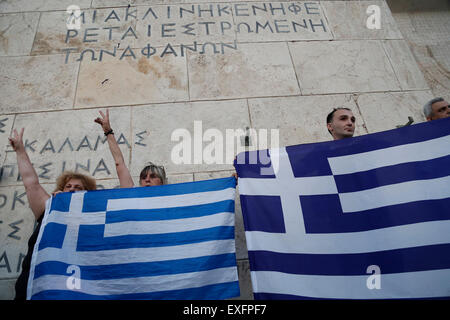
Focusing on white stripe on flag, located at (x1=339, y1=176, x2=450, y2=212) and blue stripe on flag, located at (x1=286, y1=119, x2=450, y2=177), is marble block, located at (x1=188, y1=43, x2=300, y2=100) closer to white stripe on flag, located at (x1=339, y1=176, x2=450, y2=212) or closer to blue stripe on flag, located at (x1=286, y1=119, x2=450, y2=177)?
blue stripe on flag, located at (x1=286, y1=119, x2=450, y2=177)

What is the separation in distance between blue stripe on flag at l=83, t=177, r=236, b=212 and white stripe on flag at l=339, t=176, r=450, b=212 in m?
0.84

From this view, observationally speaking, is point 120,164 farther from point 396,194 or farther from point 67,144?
point 396,194

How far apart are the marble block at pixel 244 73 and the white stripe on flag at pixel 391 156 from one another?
1.51 m

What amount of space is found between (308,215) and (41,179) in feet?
8.00

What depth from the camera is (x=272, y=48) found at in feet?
12.2

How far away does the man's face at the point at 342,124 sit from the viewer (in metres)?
2.54

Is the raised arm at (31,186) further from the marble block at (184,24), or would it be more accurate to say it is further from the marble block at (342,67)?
the marble block at (342,67)

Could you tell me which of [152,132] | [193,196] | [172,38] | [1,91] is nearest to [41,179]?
[152,132]

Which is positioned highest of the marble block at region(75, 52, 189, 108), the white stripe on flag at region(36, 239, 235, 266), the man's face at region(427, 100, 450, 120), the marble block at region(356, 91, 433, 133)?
the marble block at region(75, 52, 189, 108)

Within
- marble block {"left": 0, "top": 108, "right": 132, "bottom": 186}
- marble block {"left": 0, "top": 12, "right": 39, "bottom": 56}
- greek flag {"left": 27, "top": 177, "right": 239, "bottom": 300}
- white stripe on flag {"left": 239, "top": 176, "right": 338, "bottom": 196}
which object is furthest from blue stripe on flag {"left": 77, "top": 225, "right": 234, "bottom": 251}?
marble block {"left": 0, "top": 12, "right": 39, "bottom": 56}

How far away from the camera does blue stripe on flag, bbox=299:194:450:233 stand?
1.80m

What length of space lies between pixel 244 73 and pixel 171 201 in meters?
2.04

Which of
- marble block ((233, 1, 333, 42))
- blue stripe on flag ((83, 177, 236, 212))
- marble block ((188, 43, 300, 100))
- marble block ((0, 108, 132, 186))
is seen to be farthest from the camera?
marble block ((233, 1, 333, 42))
